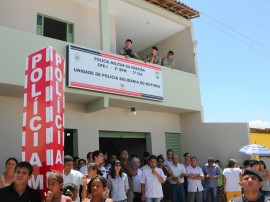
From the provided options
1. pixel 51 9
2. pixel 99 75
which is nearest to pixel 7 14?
pixel 51 9

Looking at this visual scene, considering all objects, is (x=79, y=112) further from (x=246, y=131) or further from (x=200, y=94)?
(x=246, y=131)

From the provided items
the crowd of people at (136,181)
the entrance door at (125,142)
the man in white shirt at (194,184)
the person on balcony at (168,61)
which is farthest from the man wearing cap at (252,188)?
the person on balcony at (168,61)

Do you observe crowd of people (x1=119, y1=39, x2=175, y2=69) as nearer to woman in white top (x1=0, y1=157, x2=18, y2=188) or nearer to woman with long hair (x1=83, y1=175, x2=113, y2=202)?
woman in white top (x1=0, y1=157, x2=18, y2=188)

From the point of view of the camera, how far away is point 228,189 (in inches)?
361

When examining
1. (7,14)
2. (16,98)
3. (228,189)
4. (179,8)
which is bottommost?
(228,189)

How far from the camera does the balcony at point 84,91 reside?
25.6ft

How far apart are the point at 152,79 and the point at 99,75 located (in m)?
2.21

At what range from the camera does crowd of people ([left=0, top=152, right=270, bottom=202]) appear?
3875mm

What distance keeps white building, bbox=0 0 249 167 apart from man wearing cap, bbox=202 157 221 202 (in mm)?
1830

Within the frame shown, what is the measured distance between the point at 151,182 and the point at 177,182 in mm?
1849

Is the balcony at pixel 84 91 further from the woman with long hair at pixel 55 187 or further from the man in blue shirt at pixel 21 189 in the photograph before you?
the woman with long hair at pixel 55 187

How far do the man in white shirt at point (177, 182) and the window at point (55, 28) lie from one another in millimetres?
5142

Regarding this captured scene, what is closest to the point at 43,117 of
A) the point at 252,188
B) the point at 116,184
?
the point at 252,188

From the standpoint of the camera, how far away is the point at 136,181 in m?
8.71
